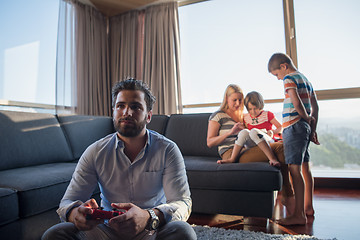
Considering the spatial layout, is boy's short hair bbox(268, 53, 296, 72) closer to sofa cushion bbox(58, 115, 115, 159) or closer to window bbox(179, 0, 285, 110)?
window bbox(179, 0, 285, 110)

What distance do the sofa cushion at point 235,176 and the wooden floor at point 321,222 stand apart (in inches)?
10.2

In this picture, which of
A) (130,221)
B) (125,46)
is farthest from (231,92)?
(125,46)

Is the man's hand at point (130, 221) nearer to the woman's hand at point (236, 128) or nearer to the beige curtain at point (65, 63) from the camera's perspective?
the woman's hand at point (236, 128)

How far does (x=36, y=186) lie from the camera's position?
1.40 m

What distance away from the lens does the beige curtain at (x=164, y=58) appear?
362 cm

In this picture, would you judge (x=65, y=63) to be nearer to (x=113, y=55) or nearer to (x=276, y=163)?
(x=113, y=55)

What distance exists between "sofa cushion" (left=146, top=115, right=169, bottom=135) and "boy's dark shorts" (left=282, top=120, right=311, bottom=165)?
1278 mm

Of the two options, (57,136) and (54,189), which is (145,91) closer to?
(54,189)

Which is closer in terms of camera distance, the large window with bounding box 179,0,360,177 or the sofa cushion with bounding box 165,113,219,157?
the sofa cushion with bounding box 165,113,219,157

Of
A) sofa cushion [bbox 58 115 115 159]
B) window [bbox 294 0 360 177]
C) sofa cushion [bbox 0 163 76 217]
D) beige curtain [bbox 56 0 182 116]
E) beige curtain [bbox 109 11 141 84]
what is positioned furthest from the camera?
beige curtain [bbox 109 11 141 84]

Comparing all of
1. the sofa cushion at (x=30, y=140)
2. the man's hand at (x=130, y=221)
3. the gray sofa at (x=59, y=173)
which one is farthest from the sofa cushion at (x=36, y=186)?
the man's hand at (x=130, y=221)

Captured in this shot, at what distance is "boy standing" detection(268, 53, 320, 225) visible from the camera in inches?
67.4

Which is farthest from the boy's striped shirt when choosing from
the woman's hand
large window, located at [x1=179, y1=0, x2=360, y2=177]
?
large window, located at [x1=179, y1=0, x2=360, y2=177]

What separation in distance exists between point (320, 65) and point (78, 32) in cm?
315
